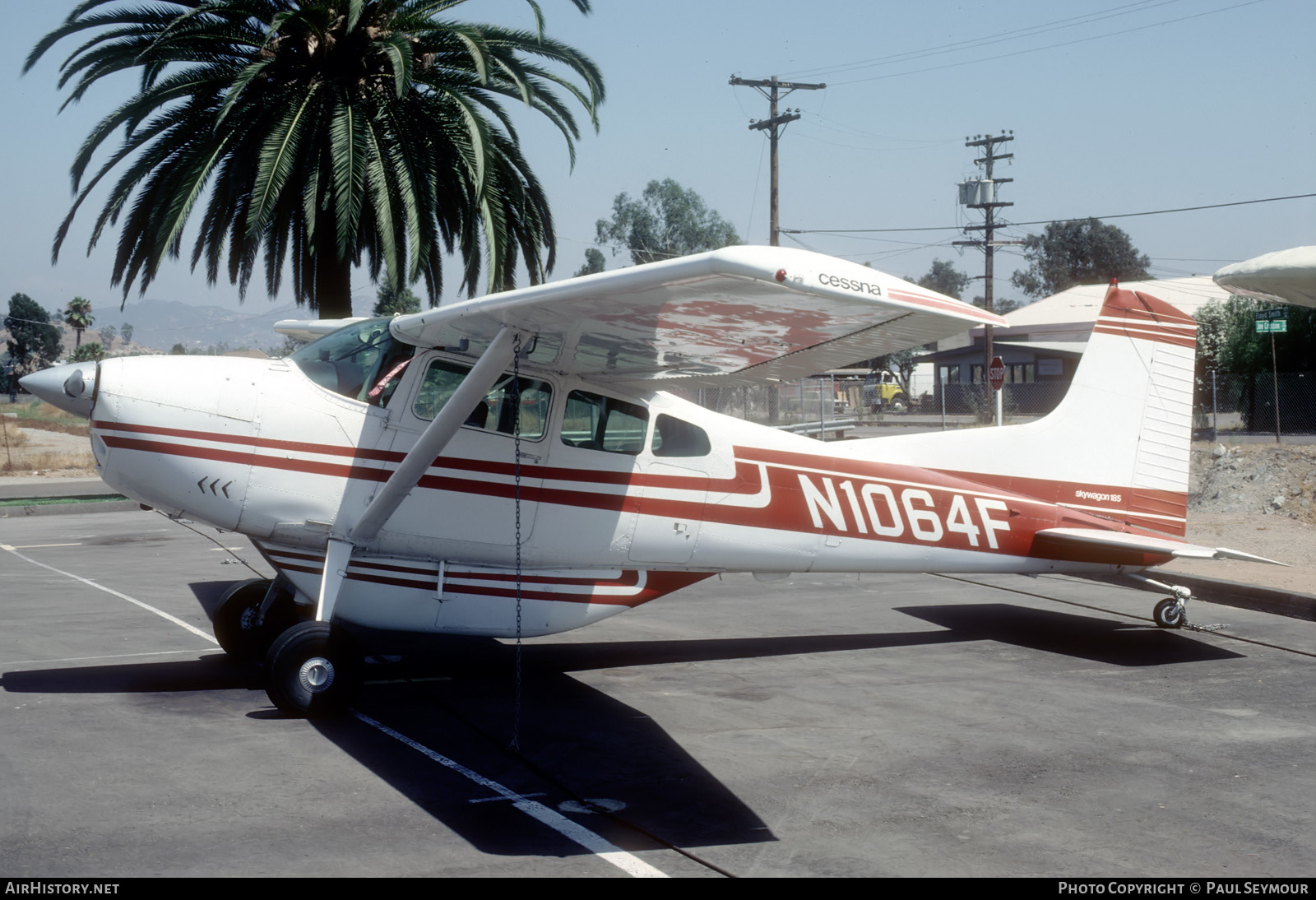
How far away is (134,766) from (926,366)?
7868cm

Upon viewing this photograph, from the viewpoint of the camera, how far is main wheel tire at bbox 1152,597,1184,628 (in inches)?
376

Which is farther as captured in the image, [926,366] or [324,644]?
[926,366]

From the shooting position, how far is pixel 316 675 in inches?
268

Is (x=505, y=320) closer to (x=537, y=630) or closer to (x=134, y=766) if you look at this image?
(x=537, y=630)

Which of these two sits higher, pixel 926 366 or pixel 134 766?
pixel 926 366

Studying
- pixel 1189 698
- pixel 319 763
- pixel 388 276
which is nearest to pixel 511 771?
pixel 319 763

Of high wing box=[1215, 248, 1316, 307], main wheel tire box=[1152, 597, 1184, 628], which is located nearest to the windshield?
high wing box=[1215, 248, 1316, 307]

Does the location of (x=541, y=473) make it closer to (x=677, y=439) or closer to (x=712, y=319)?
(x=677, y=439)

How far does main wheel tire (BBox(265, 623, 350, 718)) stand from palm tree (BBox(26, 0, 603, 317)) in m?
9.14

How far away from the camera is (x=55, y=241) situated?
54.1 feet

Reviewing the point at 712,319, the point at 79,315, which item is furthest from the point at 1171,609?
the point at 79,315

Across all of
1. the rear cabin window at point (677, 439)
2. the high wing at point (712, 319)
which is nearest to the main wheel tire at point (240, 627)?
the high wing at point (712, 319)

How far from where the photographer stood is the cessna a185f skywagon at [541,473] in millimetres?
6730

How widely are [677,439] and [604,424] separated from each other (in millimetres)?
593
